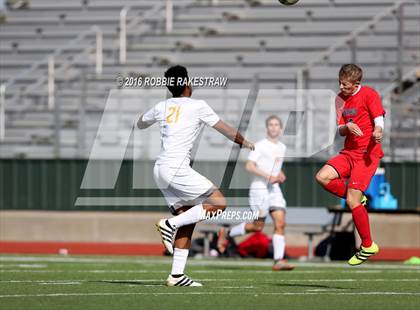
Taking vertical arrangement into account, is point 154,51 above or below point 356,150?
above

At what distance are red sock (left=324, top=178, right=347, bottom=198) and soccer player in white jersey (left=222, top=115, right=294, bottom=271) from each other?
378cm

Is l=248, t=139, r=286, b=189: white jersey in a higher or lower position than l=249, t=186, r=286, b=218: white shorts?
higher

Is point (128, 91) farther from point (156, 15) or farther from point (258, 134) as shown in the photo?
point (156, 15)

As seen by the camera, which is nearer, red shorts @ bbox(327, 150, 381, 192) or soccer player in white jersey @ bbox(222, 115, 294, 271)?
red shorts @ bbox(327, 150, 381, 192)

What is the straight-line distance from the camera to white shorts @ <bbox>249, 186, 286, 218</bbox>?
15.3 meters

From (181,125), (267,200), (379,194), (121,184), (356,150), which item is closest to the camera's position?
(181,125)

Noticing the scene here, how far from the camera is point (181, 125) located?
10.8 m

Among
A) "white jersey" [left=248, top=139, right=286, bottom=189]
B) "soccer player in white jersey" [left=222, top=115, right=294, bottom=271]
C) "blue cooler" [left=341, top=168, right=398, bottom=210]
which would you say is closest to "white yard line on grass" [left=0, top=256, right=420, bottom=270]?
"soccer player in white jersey" [left=222, top=115, right=294, bottom=271]

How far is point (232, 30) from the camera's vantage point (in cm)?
2623

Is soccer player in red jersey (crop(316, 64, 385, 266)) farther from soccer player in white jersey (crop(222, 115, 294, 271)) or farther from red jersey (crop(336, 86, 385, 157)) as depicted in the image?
soccer player in white jersey (crop(222, 115, 294, 271))

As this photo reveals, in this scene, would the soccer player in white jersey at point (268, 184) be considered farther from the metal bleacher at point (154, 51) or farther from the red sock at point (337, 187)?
the metal bleacher at point (154, 51)

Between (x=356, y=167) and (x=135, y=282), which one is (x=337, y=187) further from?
(x=135, y=282)

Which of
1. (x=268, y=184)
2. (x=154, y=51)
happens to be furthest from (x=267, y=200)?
(x=154, y=51)

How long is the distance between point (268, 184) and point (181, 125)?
15.9 feet
